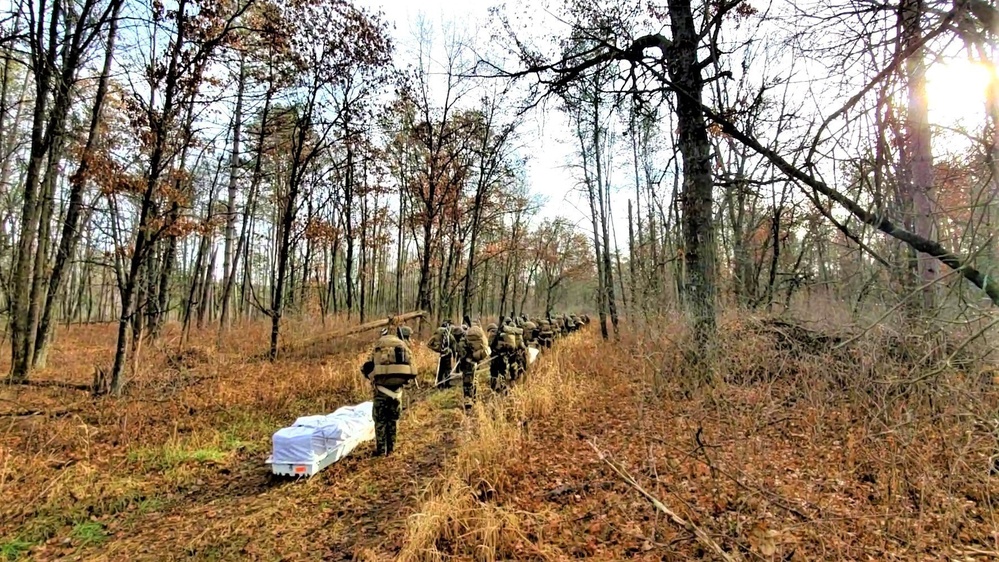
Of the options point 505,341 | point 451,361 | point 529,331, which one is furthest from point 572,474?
point 529,331

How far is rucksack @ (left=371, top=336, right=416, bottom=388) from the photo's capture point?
249 inches

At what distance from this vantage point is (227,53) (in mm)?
→ 7875

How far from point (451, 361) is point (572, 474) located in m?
7.05

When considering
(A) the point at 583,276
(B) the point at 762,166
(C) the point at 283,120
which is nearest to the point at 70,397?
(B) the point at 762,166

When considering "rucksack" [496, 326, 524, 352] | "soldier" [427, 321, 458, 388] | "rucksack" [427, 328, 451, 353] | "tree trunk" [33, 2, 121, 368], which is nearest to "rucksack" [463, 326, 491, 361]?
"rucksack" [496, 326, 524, 352]

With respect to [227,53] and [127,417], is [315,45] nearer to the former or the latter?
[227,53]

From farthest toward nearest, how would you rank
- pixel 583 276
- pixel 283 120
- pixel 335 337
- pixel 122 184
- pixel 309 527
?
pixel 583 276, pixel 283 120, pixel 335 337, pixel 122 184, pixel 309 527

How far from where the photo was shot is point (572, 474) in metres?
4.66

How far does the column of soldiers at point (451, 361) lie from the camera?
6.24m

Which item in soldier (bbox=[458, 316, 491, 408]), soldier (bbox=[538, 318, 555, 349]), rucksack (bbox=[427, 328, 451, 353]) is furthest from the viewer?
soldier (bbox=[538, 318, 555, 349])

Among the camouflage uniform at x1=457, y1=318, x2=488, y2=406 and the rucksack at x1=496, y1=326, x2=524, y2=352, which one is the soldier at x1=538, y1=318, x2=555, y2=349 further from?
the camouflage uniform at x1=457, y1=318, x2=488, y2=406

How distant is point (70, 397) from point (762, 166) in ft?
34.2

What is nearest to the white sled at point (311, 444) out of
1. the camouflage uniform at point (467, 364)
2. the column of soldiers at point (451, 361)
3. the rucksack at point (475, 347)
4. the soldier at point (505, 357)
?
the column of soldiers at point (451, 361)

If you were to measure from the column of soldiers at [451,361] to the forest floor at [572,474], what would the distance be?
2.25 ft
